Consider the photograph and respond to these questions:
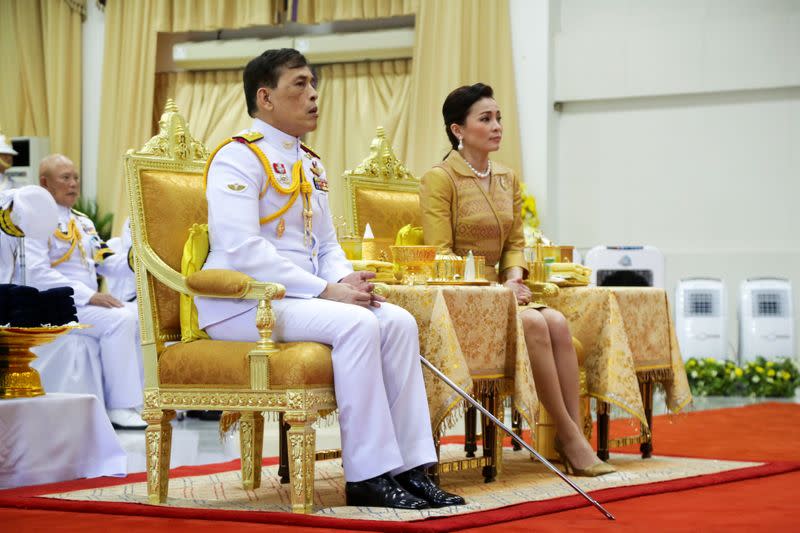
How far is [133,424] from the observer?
6.10 metres

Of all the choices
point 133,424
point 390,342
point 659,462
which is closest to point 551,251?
point 659,462

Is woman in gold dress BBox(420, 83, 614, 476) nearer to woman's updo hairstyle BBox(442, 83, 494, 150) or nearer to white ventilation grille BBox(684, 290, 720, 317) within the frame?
woman's updo hairstyle BBox(442, 83, 494, 150)

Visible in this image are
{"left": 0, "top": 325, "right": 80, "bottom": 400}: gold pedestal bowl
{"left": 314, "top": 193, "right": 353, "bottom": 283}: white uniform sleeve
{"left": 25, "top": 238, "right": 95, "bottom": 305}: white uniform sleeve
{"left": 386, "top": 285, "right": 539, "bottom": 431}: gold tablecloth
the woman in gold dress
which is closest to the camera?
{"left": 386, "top": 285, "right": 539, "bottom": 431}: gold tablecloth

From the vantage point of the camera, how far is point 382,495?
10.1ft

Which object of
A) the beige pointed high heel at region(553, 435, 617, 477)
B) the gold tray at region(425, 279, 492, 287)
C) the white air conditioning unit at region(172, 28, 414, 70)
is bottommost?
the beige pointed high heel at region(553, 435, 617, 477)

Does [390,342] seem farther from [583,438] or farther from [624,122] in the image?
[624,122]

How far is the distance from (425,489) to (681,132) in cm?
633

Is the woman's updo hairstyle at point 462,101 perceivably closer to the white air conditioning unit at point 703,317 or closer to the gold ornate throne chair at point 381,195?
the gold ornate throne chair at point 381,195

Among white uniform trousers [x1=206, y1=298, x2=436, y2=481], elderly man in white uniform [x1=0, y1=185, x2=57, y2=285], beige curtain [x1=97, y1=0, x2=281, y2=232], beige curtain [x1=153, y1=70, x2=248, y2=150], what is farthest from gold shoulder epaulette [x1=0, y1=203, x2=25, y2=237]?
beige curtain [x1=153, y1=70, x2=248, y2=150]

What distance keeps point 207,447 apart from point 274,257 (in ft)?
6.83

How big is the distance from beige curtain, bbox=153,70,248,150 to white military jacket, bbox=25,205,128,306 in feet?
11.5

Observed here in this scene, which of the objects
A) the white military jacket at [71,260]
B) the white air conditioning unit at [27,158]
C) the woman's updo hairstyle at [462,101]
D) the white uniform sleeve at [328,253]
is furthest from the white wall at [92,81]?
the white uniform sleeve at [328,253]

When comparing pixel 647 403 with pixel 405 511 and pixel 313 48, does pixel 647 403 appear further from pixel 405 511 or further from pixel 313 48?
A: pixel 313 48

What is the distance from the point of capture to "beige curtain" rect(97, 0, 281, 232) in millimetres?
9789
